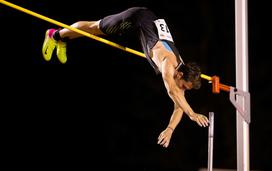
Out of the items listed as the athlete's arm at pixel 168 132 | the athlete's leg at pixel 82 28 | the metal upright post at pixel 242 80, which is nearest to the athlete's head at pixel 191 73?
the athlete's arm at pixel 168 132

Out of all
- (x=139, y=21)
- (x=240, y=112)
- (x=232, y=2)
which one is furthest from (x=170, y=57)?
(x=232, y=2)

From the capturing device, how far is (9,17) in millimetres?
3133

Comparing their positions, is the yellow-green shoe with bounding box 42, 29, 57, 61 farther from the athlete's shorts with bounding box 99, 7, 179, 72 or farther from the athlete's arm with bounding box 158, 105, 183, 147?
the athlete's arm with bounding box 158, 105, 183, 147

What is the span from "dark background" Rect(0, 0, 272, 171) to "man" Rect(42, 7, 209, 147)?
1.73 ft

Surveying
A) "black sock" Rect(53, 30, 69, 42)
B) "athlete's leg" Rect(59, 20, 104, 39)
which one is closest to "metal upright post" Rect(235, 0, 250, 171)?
"athlete's leg" Rect(59, 20, 104, 39)

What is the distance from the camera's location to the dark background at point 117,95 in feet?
10.4

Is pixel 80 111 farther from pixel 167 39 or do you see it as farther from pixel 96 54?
pixel 167 39

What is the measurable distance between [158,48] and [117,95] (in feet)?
4.23

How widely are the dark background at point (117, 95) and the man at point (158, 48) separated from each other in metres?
0.53

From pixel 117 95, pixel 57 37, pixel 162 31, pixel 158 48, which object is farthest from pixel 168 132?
pixel 117 95

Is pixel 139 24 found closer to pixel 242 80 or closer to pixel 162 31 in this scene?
pixel 162 31

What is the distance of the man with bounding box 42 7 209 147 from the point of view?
223 cm

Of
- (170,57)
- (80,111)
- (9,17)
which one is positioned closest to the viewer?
(170,57)

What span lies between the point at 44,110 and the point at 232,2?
1847mm
